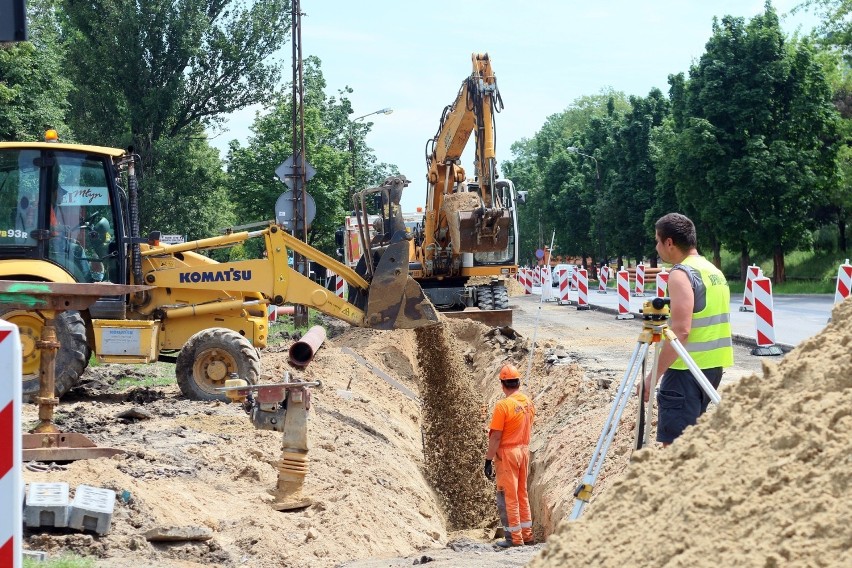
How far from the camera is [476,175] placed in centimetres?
2095

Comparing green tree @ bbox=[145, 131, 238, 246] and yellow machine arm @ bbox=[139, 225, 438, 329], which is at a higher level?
green tree @ bbox=[145, 131, 238, 246]

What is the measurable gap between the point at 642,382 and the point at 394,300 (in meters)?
8.12

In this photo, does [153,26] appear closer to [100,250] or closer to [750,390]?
[100,250]

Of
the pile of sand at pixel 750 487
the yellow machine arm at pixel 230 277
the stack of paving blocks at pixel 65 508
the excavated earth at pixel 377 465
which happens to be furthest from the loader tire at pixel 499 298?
the pile of sand at pixel 750 487

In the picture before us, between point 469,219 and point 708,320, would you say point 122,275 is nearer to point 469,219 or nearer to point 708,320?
point 708,320

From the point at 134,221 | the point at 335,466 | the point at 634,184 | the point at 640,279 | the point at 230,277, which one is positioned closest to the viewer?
the point at 335,466

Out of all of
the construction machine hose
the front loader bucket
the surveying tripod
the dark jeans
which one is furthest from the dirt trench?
the front loader bucket

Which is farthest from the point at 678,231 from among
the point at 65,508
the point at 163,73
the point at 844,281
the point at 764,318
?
the point at 163,73

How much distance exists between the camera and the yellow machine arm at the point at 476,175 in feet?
65.5

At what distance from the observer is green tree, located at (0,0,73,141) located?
28.7m

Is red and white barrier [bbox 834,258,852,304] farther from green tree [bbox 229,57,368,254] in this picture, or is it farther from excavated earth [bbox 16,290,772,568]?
green tree [bbox 229,57,368,254]

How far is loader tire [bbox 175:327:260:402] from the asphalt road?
6.19 meters

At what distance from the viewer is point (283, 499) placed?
27.3 ft

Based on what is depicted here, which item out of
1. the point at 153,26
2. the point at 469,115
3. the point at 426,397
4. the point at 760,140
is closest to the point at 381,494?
the point at 426,397
